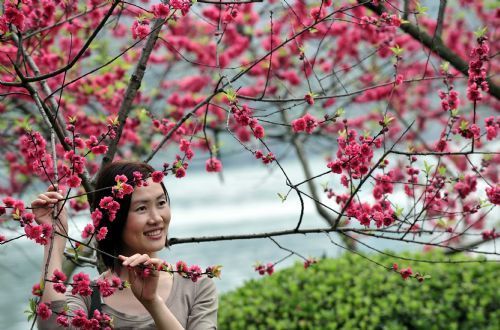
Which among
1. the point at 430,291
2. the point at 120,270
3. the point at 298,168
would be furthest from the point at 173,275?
the point at 298,168

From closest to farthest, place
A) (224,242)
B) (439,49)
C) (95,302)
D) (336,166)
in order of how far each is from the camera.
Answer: (95,302), (336,166), (439,49), (224,242)

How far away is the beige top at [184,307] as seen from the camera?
2.49m

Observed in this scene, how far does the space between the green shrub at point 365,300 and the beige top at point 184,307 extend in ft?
8.39

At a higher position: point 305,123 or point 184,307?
point 305,123

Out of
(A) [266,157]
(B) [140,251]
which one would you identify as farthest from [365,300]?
(B) [140,251]

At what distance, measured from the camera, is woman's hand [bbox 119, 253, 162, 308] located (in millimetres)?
2205

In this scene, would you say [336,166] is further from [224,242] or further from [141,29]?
[224,242]

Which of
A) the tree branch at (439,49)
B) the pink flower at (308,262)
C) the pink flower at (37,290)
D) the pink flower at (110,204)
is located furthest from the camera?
the tree branch at (439,49)

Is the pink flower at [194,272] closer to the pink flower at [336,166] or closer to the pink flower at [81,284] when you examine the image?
the pink flower at [81,284]

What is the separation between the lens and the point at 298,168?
24.8m

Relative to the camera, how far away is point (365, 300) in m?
5.22

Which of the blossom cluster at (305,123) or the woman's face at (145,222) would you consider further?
the blossom cluster at (305,123)

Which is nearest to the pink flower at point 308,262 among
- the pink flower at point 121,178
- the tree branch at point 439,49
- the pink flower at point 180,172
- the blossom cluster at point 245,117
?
the blossom cluster at point 245,117

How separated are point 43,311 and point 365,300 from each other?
3325 millimetres
